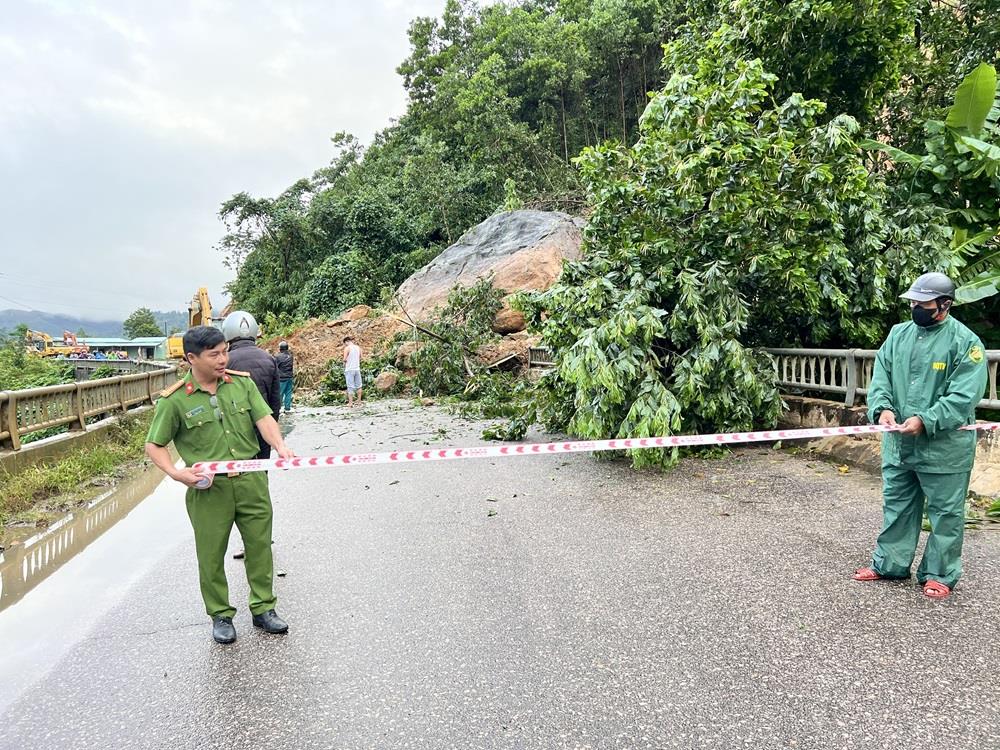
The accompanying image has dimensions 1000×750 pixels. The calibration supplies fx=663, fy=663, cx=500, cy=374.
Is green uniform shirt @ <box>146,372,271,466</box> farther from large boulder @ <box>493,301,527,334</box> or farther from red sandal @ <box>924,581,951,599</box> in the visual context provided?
large boulder @ <box>493,301,527,334</box>

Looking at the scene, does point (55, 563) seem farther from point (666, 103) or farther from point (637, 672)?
point (666, 103)

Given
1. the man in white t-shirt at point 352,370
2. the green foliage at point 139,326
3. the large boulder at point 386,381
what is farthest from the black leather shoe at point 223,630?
the green foliage at point 139,326

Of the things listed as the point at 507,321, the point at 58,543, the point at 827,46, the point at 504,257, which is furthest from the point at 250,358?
the point at 504,257

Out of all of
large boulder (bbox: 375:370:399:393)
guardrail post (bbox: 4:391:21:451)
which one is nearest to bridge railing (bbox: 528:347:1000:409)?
guardrail post (bbox: 4:391:21:451)

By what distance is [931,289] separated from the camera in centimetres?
376

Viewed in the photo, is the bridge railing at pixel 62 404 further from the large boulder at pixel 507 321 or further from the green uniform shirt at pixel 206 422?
the large boulder at pixel 507 321

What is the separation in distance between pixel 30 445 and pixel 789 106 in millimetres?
10133

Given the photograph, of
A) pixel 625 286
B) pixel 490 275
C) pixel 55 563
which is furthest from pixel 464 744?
pixel 490 275

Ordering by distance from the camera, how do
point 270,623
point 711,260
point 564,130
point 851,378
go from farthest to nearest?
point 564,130 < point 711,260 < point 851,378 < point 270,623

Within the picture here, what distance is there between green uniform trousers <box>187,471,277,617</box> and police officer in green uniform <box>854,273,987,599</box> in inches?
143

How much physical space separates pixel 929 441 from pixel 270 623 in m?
3.86

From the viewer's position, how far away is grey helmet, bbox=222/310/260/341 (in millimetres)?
5008

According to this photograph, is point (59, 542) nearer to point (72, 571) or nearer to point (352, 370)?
point (72, 571)

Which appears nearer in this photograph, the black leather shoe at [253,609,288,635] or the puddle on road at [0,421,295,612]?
the black leather shoe at [253,609,288,635]
